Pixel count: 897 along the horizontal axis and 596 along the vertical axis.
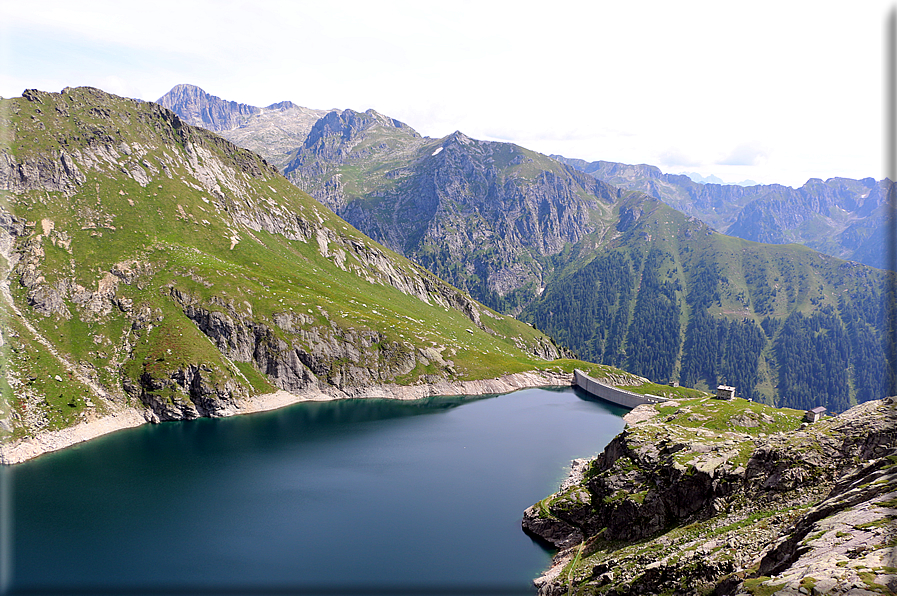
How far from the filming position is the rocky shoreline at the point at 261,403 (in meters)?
99.3

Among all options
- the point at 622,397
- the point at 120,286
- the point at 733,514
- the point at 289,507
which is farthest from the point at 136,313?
the point at 622,397

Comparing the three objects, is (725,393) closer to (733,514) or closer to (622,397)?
(622,397)

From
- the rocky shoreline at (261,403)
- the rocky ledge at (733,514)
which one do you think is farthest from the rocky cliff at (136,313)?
the rocky ledge at (733,514)

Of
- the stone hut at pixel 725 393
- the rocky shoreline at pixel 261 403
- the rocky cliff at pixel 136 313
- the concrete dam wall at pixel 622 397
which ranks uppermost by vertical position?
the rocky cliff at pixel 136 313

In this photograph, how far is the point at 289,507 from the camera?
80625 mm

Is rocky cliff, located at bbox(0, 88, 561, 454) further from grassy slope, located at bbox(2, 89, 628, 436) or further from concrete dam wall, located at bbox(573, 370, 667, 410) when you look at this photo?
concrete dam wall, located at bbox(573, 370, 667, 410)

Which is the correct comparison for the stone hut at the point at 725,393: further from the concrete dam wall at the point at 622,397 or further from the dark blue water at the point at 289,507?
the concrete dam wall at the point at 622,397

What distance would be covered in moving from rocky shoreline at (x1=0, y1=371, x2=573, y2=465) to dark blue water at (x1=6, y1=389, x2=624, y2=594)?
379 centimetres

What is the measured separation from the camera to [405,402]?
537 ft

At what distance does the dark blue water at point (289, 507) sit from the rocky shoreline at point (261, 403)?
3.79 m

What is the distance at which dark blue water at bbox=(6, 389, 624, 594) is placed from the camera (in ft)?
196

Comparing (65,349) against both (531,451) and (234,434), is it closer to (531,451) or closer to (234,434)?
(234,434)

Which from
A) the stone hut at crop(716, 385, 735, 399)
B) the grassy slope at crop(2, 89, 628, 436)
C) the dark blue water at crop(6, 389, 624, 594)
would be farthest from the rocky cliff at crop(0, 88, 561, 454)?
the stone hut at crop(716, 385, 735, 399)

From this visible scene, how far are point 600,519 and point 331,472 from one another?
180 feet
